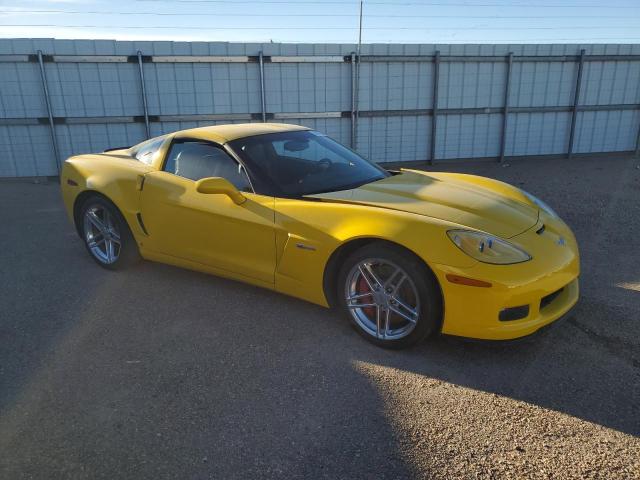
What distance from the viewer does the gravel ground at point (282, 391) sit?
2.29 m

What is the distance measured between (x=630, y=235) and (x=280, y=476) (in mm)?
5223

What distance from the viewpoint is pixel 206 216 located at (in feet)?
12.7

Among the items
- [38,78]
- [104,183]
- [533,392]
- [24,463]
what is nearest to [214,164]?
[104,183]

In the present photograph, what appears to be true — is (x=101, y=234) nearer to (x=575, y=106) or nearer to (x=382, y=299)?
(x=382, y=299)

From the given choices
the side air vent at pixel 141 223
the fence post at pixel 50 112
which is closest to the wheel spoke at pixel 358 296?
the side air vent at pixel 141 223

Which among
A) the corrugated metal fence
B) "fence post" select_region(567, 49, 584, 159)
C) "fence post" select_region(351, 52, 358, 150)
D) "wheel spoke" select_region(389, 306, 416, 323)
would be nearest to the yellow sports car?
"wheel spoke" select_region(389, 306, 416, 323)

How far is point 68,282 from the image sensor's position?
456cm

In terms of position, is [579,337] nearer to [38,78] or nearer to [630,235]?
[630,235]

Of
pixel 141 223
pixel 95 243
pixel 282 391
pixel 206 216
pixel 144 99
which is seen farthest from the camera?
pixel 144 99

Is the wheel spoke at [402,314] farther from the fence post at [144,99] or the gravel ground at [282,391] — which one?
the fence post at [144,99]

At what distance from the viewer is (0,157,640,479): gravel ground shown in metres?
2.29

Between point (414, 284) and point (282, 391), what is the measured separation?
97 cm

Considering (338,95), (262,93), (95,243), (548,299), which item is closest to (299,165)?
(548,299)

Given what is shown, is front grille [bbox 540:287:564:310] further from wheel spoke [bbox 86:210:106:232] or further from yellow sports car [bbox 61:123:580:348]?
wheel spoke [bbox 86:210:106:232]
